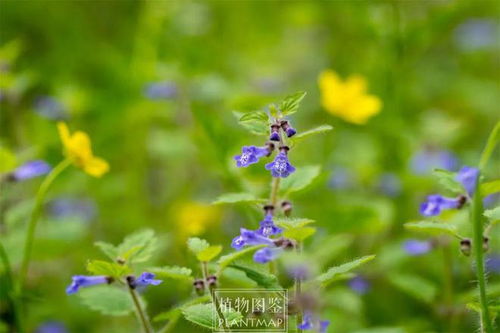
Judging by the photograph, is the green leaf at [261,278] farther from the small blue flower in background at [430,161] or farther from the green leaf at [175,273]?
the small blue flower in background at [430,161]

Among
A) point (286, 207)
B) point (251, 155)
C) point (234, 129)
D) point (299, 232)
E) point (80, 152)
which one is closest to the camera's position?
point (299, 232)

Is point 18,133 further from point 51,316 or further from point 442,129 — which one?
point 442,129

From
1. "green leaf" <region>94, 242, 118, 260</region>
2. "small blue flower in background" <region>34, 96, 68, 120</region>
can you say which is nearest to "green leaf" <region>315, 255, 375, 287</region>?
"green leaf" <region>94, 242, 118, 260</region>

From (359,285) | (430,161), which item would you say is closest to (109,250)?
(359,285)

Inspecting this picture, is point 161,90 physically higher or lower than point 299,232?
higher

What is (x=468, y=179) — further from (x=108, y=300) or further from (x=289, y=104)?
(x=108, y=300)

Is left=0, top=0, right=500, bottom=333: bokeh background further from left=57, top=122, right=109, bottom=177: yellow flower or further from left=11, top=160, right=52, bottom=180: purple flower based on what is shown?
left=57, top=122, right=109, bottom=177: yellow flower
